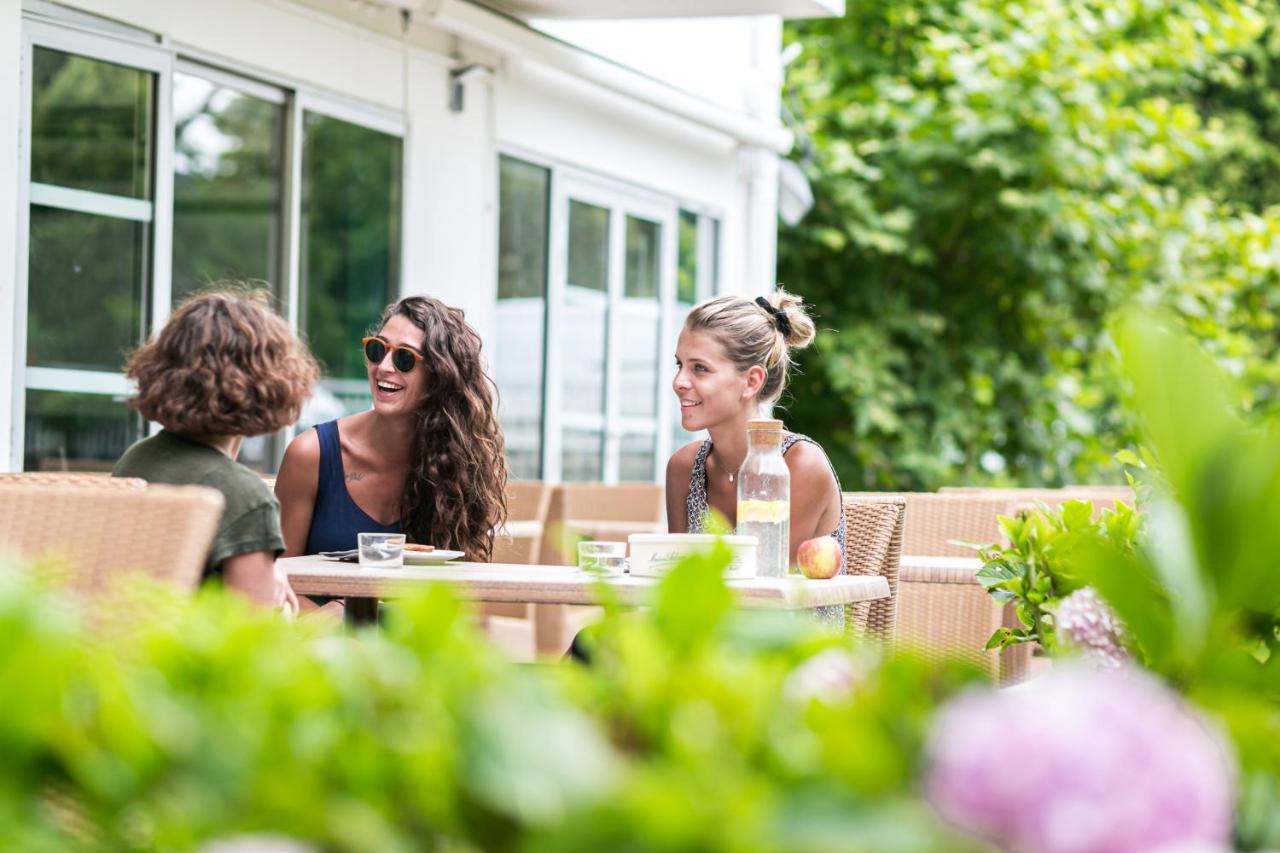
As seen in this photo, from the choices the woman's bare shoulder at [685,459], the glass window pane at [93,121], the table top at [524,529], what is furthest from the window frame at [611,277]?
the woman's bare shoulder at [685,459]

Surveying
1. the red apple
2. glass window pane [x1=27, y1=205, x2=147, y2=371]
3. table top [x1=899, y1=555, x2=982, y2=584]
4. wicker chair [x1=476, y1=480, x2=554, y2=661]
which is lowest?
wicker chair [x1=476, y1=480, x2=554, y2=661]

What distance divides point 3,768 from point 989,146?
33.0 ft

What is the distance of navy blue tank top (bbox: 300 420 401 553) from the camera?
11.9ft

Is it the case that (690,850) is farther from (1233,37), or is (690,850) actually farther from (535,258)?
(1233,37)

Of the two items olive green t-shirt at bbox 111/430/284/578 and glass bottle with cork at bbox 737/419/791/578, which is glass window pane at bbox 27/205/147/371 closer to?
olive green t-shirt at bbox 111/430/284/578

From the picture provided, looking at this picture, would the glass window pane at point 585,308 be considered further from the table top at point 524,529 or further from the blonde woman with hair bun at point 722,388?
the blonde woman with hair bun at point 722,388

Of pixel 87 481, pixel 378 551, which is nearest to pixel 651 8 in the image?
pixel 378 551

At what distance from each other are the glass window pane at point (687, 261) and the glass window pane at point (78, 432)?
4.10 m

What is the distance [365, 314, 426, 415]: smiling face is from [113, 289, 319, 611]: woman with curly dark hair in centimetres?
108

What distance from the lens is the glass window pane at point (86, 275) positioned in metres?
5.41

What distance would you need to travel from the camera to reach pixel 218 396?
8.29 feet

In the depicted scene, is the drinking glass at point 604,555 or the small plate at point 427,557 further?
the small plate at point 427,557

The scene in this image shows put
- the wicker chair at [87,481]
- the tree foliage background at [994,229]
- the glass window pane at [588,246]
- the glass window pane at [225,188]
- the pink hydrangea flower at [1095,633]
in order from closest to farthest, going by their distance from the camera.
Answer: the pink hydrangea flower at [1095,633]
the wicker chair at [87,481]
the glass window pane at [225,188]
the glass window pane at [588,246]
the tree foliage background at [994,229]

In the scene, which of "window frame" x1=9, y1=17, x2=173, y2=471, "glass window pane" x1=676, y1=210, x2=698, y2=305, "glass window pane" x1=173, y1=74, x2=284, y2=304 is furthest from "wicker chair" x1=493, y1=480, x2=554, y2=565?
"glass window pane" x1=676, y1=210, x2=698, y2=305
